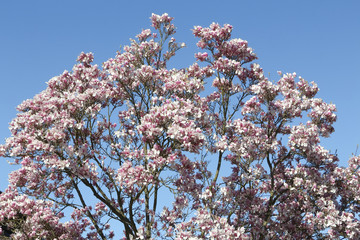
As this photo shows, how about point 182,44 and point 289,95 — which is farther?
point 182,44

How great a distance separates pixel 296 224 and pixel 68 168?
888cm

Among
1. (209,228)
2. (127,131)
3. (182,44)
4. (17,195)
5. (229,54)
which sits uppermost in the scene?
(182,44)

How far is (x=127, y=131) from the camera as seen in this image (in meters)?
15.9

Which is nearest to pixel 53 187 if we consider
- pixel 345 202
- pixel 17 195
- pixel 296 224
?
pixel 17 195

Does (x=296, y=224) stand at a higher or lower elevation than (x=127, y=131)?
lower

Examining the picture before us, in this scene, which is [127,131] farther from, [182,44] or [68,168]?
[182,44]

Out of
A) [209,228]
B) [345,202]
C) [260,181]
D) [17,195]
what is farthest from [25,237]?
[345,202]

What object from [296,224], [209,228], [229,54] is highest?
[229,54]

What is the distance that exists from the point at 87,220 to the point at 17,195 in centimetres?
288

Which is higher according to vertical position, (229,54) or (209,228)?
(229,54)

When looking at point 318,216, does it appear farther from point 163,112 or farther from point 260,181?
point 163,112

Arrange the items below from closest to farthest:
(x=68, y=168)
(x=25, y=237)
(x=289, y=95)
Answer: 1. (x=68, y=168)
2. (x=25, y=237)
3. (x=289, y=95)

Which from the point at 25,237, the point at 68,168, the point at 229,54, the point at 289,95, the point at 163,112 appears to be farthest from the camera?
the point at 229,54

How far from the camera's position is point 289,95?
15.5 meters
